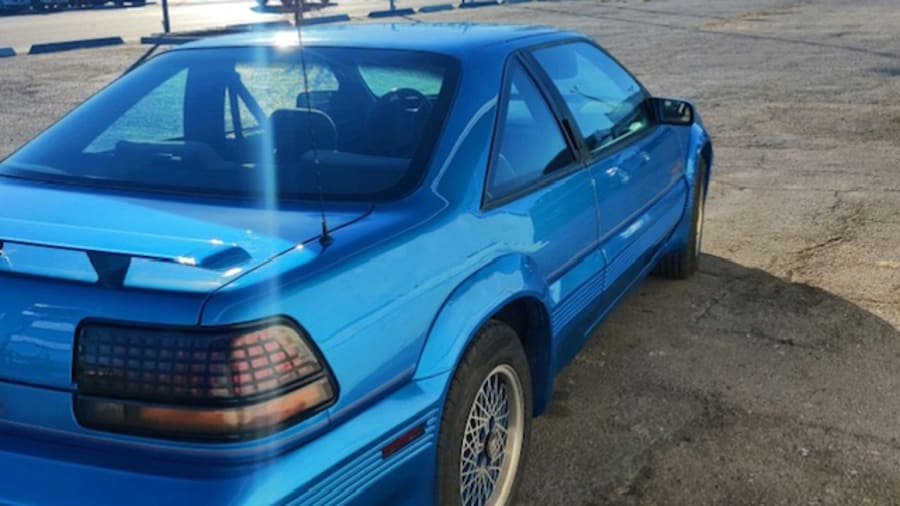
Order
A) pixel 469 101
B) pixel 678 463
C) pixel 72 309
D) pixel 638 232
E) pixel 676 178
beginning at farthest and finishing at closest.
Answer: pixel 676 178, pixel 638 232, pixel 678 463, pixel 469 101, pixel 72 309

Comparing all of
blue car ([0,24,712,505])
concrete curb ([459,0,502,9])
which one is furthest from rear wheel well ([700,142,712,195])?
concrete curb ([459,0,502,9])

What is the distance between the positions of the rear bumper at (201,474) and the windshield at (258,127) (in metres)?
0.77

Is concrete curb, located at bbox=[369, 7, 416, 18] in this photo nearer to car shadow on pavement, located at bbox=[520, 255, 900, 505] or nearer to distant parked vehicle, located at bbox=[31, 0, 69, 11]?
distant parked vehicle, located at bbox=[31, 0, 69, 11]

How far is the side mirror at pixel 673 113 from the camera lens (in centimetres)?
433

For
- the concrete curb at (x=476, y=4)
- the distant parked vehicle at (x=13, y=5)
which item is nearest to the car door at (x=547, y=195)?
the concrete curb at (x=476, y=4)

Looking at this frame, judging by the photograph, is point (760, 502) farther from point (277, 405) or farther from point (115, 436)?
point (115, 436)

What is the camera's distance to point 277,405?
6.19 feet

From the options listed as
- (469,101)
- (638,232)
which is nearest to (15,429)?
(469,101)

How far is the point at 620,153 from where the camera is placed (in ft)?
12.4

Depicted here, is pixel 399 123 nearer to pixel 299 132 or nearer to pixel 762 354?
pixel 299 132

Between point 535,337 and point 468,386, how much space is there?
23.6 inches

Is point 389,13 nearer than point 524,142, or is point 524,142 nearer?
point 524,142

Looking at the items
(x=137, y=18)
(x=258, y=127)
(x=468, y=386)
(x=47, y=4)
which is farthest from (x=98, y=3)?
(x=468, y=386)

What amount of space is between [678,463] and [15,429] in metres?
2.20
